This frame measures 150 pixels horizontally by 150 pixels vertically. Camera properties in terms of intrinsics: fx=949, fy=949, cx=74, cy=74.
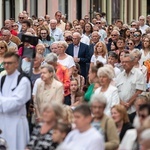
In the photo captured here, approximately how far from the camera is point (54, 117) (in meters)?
12.0

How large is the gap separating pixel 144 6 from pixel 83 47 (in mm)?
34029

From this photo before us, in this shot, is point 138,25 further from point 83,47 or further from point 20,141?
point 20,141

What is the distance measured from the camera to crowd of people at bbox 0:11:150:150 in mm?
11742

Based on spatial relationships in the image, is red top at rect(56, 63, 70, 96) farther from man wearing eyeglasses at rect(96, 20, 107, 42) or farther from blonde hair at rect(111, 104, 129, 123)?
man wearing eyeglasses at rect(96, 20, 107, 42)

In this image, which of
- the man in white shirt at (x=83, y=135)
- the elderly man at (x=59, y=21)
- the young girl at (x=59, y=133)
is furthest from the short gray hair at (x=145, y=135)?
the elderly man at (x=59, y=21)

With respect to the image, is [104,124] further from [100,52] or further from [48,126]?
[100,52]

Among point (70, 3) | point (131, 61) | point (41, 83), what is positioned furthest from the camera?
point (70, 3)

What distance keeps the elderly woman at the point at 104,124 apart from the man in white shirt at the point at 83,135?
2.66 ft

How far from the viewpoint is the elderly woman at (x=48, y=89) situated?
1528 centimetres

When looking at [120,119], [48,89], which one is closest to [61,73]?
[48,89]

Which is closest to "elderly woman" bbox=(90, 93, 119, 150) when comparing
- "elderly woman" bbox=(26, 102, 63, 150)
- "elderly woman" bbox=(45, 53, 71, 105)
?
"elderly woman" bbox=(26, 102, 63, 150)

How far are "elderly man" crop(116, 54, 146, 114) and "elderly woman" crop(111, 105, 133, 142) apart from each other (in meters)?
2.96

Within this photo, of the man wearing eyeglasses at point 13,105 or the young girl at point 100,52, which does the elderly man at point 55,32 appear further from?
the man wearing eyeglasses at point 13,105

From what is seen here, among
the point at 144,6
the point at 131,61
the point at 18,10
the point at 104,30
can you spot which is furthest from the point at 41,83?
A: the point at 144,6
